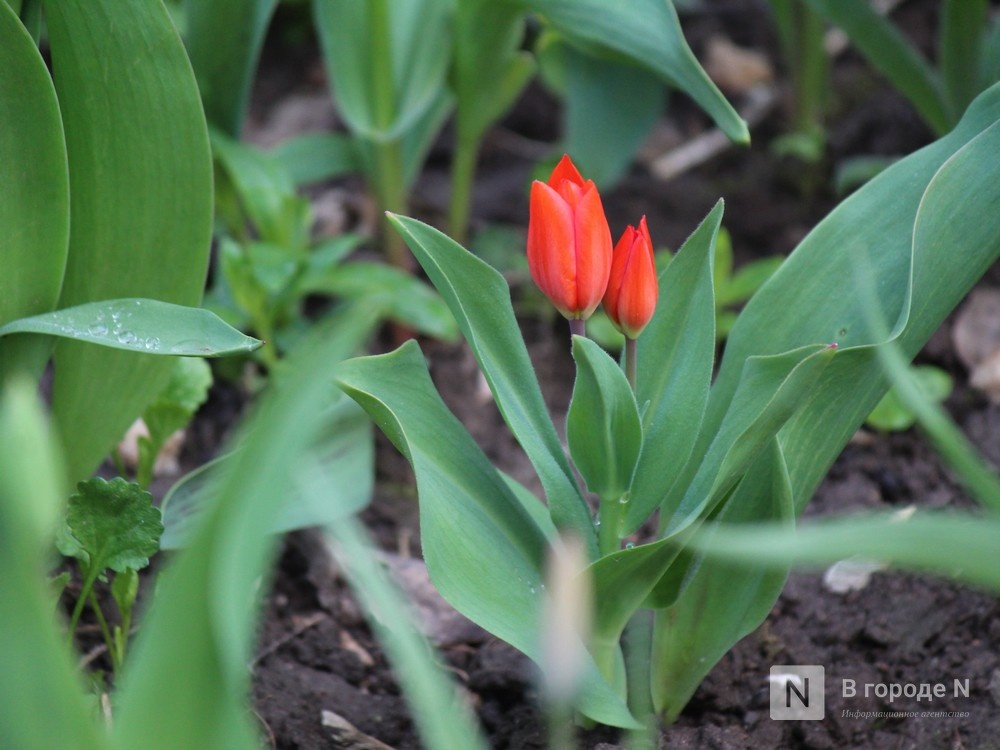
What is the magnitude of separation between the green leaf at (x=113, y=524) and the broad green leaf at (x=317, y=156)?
1.01m

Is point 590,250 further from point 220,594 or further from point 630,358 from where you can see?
point 220,594

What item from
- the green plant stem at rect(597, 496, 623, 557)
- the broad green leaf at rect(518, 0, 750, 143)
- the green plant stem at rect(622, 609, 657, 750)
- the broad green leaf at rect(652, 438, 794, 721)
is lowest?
the green plant stem at rect(622, 609, 657, 750)

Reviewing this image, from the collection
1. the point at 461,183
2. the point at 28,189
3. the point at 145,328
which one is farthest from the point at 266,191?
the point at 145,328

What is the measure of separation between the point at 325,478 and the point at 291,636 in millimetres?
292

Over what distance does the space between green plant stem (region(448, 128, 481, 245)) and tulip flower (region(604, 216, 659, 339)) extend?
0.98 m

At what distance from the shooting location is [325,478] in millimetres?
1082

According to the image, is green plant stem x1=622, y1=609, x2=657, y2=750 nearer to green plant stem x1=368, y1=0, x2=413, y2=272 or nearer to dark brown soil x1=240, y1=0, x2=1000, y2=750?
dark brown soil x1=240, y1=0, x2=1000, y2=750

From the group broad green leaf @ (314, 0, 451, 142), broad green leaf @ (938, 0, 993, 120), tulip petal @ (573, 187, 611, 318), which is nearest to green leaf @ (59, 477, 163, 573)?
tulip petal @ (573, 187, 611, 318)

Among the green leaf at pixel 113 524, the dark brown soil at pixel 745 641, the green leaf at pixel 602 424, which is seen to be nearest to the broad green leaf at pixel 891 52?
the dark brown soil at pixel 745 641

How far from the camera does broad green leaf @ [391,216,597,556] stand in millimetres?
892

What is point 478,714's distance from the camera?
115 centimetres

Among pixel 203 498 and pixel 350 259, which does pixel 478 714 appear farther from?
pixel 350 259

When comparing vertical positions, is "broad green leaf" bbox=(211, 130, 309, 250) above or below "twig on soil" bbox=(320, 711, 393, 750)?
above

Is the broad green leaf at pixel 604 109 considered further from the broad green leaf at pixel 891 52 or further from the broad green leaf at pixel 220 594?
A: the broad green leaf at pixel 220 594
